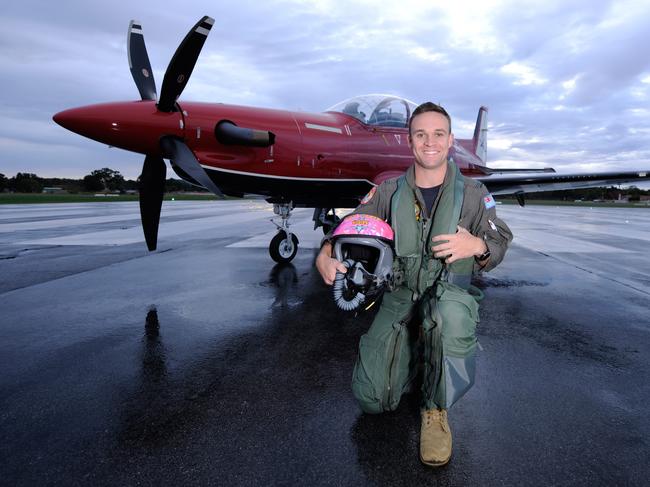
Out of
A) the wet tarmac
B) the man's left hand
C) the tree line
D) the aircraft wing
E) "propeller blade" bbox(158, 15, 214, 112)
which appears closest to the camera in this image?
the wet tarmac

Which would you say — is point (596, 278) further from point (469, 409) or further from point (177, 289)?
point (177, 289)

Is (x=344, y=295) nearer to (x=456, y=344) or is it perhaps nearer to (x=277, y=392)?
(x=456, y=344)

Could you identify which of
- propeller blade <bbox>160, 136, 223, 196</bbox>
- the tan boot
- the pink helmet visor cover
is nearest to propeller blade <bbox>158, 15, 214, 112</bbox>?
propeller blade <bbox>160, 136, 223, 196</bbox>

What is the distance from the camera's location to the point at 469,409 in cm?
243

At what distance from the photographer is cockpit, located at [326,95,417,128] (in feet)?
23.3

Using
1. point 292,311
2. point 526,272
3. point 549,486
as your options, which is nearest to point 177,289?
point 292,311

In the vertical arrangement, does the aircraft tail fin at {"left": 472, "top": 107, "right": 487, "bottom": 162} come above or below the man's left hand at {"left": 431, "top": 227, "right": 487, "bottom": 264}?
above

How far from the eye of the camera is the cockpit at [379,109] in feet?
23.3

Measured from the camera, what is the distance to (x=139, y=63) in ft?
18.6

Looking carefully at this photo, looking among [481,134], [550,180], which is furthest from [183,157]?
[481,134]

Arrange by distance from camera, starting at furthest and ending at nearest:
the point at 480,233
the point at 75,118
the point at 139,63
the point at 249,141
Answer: the point at 139,63, the point at 249,141, the point at 75,118, the point at 480,233

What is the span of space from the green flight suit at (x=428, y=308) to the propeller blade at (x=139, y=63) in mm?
4586

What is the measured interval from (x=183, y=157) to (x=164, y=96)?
0.78m

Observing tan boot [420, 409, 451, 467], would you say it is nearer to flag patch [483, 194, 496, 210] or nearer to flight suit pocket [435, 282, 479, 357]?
flight suit pocket [435, 282, 479, 357]
